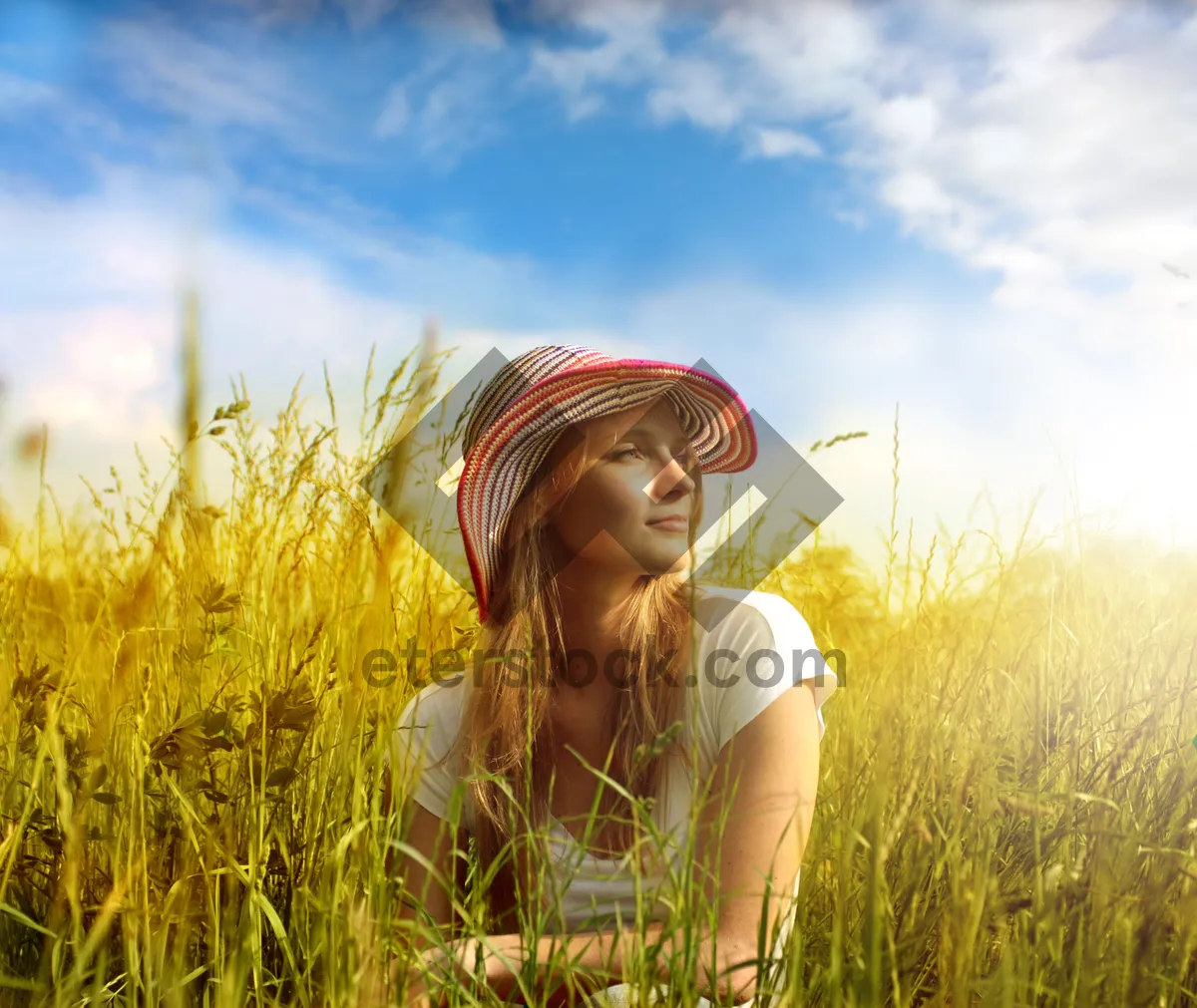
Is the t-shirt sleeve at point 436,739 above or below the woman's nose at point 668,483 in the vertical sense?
below

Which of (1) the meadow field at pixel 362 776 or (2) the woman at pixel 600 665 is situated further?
(2) the woman at pixel 600 665

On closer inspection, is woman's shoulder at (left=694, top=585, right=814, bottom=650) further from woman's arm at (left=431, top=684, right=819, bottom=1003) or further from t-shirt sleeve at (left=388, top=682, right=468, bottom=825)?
t-shirt sleeve at (left=388, top=682, right=468, bottom=825)

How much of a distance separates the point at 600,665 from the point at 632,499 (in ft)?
1.35

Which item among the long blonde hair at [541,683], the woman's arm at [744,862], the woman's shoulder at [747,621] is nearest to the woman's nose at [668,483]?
the long blonde hair at [541,683]

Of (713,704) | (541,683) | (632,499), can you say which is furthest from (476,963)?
(632,499)

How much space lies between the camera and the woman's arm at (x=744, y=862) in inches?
58.3

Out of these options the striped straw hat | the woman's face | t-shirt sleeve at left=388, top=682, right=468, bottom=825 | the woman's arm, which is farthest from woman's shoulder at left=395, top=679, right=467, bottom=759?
the woman's arm

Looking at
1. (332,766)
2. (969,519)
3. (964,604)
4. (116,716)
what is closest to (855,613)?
(964,604)

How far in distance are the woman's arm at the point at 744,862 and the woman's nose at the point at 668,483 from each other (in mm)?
489

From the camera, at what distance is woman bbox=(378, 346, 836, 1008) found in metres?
1.80

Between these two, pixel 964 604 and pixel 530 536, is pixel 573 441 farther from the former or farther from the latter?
pixel 964 604

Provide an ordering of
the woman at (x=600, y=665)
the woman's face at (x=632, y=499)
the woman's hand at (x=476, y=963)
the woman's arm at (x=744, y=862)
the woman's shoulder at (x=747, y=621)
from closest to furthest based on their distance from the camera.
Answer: the woman's hand at (x=476, y=963) < the woman's arm at (x=744, y=862) < the woman at (x=600, y=665) < the woman's shoulder at (x=747, y=621) < the woman's face at (x=632, y=499)

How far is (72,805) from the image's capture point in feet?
6.17

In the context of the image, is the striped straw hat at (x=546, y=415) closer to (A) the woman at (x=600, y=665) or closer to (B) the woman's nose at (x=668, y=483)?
(A) the woman at (x=600, y=665)
